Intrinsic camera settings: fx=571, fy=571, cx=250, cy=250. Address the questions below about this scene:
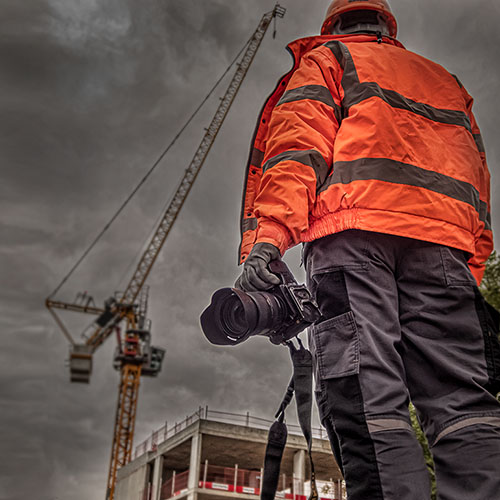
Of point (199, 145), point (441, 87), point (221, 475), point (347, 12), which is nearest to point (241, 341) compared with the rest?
point (441, 87)

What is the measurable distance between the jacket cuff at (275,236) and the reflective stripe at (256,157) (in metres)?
0.49

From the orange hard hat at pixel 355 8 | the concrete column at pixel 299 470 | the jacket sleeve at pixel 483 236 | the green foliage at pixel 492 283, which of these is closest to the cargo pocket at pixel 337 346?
the jacket sleeve at pixel 483 236

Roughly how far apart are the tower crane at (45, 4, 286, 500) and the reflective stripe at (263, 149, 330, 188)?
126 feet

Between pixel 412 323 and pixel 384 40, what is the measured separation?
1.14 m

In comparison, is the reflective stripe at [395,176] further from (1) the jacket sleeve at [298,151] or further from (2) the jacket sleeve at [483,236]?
(2) the jacket sleeve at [483,236]

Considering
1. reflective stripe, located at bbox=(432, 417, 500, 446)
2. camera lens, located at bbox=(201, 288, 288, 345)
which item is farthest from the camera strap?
reflective stripe, located at bbox=(432, 417, 500, 446)

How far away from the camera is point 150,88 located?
196 feet

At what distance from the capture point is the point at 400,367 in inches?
64.1

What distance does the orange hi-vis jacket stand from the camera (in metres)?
1.74

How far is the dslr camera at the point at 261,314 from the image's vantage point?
1.64m

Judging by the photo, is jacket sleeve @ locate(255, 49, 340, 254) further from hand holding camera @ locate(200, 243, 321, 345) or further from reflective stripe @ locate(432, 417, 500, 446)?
reflective stripe @ locate(432, 417, 500, 446)

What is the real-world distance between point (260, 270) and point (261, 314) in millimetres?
140

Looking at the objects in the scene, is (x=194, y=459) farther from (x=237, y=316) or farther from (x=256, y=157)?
(x=237, y=316)

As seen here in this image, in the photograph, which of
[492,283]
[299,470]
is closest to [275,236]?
[492,283]
